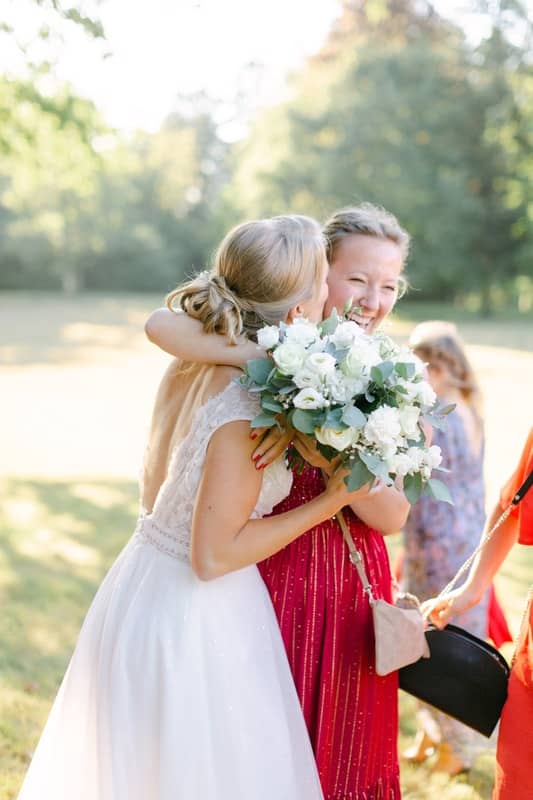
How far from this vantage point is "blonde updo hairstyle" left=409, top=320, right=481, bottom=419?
4.91 meters

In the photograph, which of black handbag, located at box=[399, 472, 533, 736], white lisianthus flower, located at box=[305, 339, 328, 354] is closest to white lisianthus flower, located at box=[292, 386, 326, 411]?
white lisianthus flower, located at box=[305, 339, 328, 354]

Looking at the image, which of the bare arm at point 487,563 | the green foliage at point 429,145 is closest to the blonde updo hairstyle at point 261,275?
the bare arm at point 487,563

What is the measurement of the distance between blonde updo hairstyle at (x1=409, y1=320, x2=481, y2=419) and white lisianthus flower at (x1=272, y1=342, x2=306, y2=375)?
9.31ft

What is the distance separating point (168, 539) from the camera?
2521 millimetres

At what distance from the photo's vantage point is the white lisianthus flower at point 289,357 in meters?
2.15

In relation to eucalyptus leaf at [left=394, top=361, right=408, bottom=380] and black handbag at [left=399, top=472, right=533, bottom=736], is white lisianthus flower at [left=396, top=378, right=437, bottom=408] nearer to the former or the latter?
eucalyptus leaf at [left=394, top=361, right=408, bottom=380]

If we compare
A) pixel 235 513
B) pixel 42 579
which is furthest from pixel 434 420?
pixel 42 579

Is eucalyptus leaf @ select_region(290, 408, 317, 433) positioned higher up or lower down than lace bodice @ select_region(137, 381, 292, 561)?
higher up

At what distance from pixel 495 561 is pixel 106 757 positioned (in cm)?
142

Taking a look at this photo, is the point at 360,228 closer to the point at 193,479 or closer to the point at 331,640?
the point at 193,479

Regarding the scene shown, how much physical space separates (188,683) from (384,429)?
0.90 metres


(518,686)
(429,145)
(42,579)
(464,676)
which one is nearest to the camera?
(518,686)

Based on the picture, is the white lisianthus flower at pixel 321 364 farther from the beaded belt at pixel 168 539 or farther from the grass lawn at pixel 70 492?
the grass lawn at pixel 70 492

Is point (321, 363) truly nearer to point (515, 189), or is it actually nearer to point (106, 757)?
point (106, 757)
